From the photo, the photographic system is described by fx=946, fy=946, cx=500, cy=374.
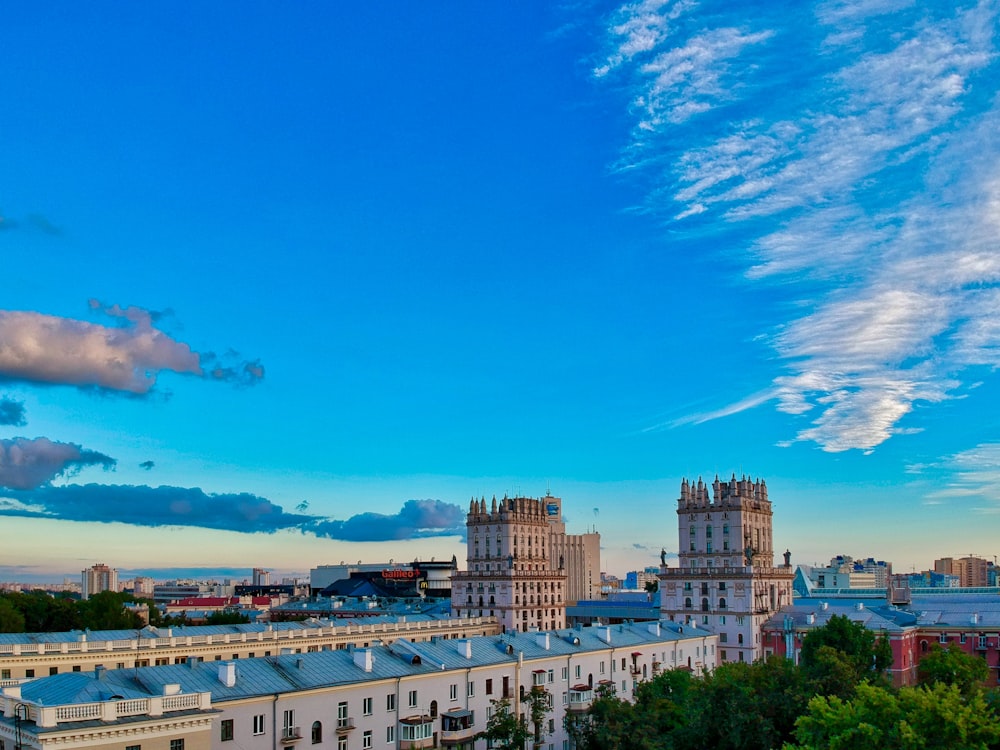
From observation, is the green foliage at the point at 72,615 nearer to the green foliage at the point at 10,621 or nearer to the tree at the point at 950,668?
the green foliage at the point at 10,621

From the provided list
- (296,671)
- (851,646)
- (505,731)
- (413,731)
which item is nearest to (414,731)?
(413,731)

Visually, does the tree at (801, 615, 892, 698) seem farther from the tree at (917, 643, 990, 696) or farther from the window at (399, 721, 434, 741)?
the window at (399, 721, 434, 741)

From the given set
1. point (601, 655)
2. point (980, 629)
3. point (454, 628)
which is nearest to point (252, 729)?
point (601, 655)

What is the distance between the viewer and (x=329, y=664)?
226 feet

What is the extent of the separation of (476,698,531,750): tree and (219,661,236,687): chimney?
819 inches

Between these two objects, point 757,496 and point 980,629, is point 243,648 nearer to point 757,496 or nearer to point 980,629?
point 757,496

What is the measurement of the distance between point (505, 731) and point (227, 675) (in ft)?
71.1

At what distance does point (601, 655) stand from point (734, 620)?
44.7 m

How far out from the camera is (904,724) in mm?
41688

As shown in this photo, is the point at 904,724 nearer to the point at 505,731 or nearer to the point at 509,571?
the point at 505,731

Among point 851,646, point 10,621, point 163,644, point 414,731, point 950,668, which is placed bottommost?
point 414,731

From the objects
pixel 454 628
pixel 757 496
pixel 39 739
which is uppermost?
pixel 757 496

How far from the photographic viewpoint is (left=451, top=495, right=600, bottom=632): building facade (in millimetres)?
162625

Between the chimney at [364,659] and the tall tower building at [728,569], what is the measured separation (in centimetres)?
7507
